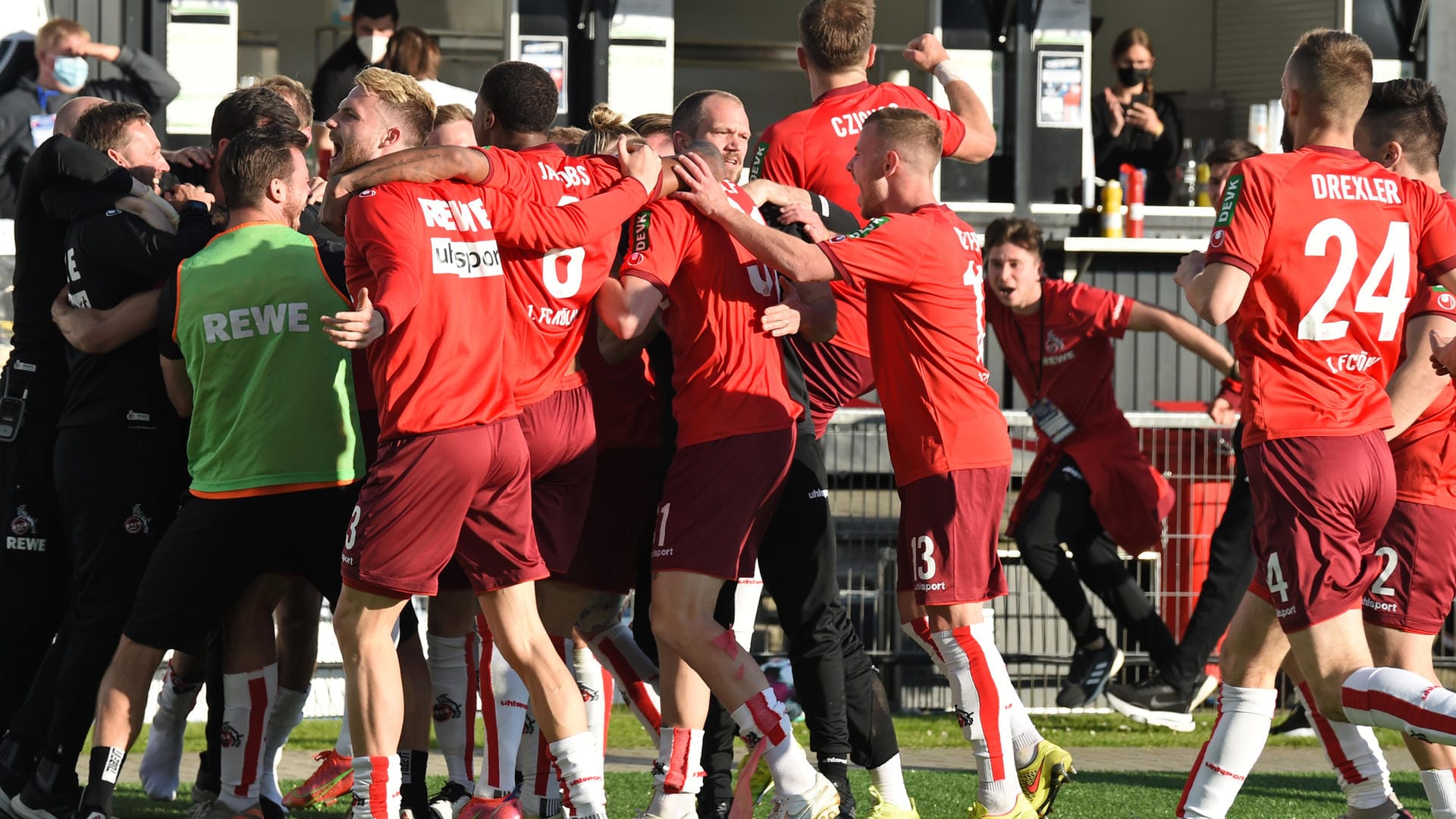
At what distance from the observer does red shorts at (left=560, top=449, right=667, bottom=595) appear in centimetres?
607

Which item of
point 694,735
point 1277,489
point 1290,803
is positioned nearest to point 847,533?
point 1290,803

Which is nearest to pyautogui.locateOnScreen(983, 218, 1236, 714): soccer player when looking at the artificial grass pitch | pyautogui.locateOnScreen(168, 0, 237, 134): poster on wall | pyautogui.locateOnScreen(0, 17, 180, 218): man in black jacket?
the artificial grass pitch

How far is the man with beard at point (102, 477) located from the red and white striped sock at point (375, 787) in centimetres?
117

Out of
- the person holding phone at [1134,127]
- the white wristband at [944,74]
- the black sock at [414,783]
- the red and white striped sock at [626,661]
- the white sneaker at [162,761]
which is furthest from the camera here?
the person holding phone at [1134,127]

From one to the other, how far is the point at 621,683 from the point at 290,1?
9.41 m

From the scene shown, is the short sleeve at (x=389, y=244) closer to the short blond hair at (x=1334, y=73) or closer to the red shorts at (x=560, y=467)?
the red shorts at (x=560, y=467)

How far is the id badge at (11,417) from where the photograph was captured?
6.04m

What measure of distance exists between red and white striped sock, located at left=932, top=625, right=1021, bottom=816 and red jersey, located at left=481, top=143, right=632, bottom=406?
1.52 metres

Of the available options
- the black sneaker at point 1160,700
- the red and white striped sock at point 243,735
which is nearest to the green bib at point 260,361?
the red and white striped sock at point 243,735

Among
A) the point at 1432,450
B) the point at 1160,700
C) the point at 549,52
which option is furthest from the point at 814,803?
the point at 549,52

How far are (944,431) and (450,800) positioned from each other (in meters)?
2.13

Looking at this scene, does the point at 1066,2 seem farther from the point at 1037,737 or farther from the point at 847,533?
the point at 1037,737

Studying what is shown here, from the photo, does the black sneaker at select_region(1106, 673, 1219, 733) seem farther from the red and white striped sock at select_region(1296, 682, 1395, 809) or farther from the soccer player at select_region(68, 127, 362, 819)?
the soccer player at select_region(68, 127, 362, 819)

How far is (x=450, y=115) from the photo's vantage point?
A: 246 inches
